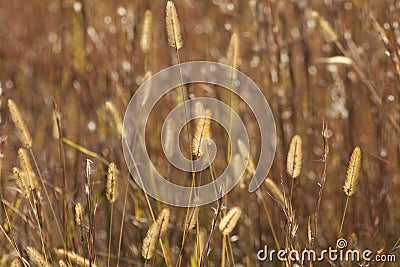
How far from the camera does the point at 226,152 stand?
→ 1.47 meters

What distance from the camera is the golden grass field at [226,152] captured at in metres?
1.08

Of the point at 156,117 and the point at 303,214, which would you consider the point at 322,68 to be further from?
the point at 303,214

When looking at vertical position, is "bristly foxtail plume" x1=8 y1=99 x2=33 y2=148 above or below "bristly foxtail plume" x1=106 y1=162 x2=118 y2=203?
above

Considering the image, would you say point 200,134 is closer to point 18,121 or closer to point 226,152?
point 18,121

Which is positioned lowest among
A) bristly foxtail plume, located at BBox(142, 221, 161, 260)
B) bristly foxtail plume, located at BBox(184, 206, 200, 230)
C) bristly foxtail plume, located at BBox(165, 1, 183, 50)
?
bristly foxtail plume, located at BBox(142, 221, 161, 260)

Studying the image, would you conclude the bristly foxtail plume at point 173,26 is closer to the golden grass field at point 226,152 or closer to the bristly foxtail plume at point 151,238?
the golden grass field at point 226,152

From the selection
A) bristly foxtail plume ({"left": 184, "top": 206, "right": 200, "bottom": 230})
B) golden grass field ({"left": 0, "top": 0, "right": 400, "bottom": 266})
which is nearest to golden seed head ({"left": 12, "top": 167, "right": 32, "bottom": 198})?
golden grass field ({"left": 0, "top": 0, "right": 400, "bottom": 266})

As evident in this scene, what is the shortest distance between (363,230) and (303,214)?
14 cm

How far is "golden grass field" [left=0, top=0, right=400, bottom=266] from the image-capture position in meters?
1.08

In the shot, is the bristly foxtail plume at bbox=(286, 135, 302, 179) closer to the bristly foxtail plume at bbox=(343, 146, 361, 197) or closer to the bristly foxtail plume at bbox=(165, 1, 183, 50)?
the bristly foxtail plume at bbox=(343, 146, 361, 197)

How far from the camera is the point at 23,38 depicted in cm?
284

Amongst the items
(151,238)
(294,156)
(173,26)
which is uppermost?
(173,26)

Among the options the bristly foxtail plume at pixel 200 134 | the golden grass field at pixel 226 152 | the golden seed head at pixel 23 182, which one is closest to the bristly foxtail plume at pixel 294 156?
the golden grass field at pixel 226 152

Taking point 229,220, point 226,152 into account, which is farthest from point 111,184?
point 226,152
